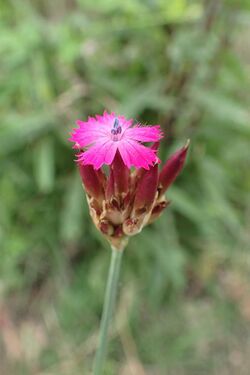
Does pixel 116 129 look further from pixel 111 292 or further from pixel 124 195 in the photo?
pixel 111 292

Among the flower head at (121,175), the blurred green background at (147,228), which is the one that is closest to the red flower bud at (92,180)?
the flower head at (121,175)

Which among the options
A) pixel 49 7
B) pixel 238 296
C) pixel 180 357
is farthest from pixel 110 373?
pixel 49 7

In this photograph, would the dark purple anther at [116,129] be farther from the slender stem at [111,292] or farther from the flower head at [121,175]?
the slender stem at [111,292]

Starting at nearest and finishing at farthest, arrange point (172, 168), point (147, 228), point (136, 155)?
point (136, 155), point (172, 168), point (147, 228)

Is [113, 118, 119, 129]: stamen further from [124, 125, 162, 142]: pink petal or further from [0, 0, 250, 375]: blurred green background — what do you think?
[0, 0, 250, 375]: blurred green background

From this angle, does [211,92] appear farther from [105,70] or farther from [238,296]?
[238,296]

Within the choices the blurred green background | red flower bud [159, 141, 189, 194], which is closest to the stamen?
red flower bud [159, 141, 189, 194]

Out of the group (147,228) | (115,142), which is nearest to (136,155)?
(115,142)
